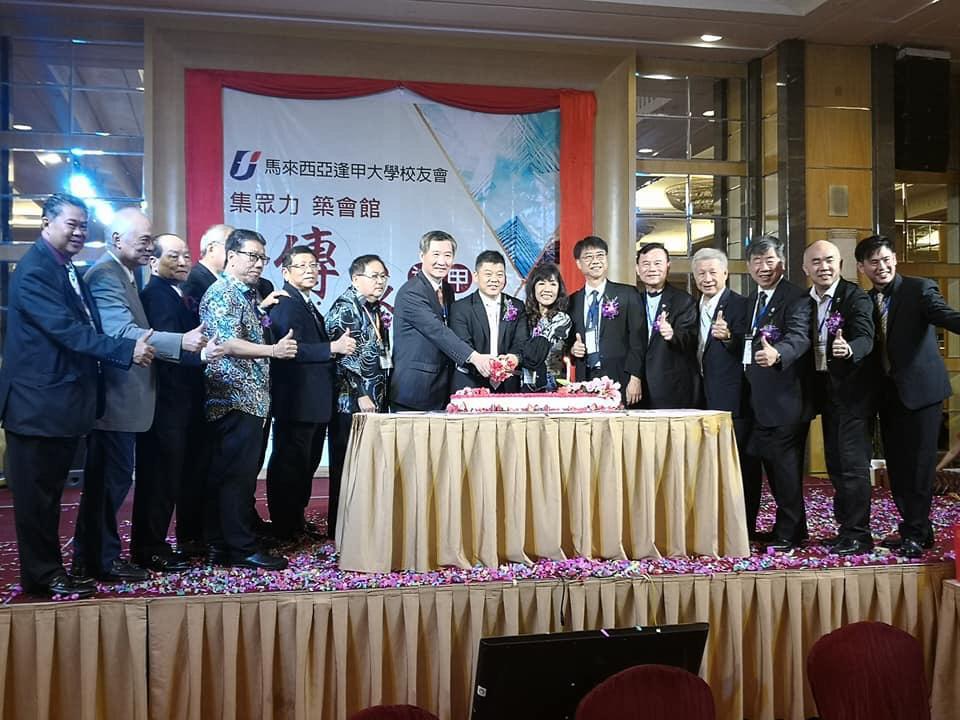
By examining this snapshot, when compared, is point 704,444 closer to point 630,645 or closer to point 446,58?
point 630,645

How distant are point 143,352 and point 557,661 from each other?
178 cm

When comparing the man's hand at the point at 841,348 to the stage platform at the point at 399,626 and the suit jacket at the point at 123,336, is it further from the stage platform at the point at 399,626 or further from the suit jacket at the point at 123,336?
the suit jacket at the point at 123,336

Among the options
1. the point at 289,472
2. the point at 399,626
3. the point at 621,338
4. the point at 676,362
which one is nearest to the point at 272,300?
the point at 289,472

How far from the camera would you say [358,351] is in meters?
4.01

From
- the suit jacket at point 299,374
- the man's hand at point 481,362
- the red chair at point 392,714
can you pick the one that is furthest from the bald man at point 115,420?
the red chair at point 392,714

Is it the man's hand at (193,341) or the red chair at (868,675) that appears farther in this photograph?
the man's hand at (193,341)

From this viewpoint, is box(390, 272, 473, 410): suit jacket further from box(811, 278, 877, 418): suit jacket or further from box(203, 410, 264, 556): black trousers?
box(811, 278, 877, 418): suit jacket

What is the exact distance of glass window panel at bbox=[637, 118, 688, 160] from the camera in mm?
7602

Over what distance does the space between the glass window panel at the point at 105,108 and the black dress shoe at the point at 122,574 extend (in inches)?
185

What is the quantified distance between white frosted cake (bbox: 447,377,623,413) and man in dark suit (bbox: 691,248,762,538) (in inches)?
24.4

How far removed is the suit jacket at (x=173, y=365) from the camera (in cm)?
344

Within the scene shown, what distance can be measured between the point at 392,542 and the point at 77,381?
130 centimetres

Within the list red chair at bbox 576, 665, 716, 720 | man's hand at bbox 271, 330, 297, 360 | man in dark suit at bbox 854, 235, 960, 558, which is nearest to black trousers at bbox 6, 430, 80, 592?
man's hand at bbox 271, 330, 297, 360

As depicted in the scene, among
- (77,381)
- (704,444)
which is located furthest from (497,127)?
(77,381)
